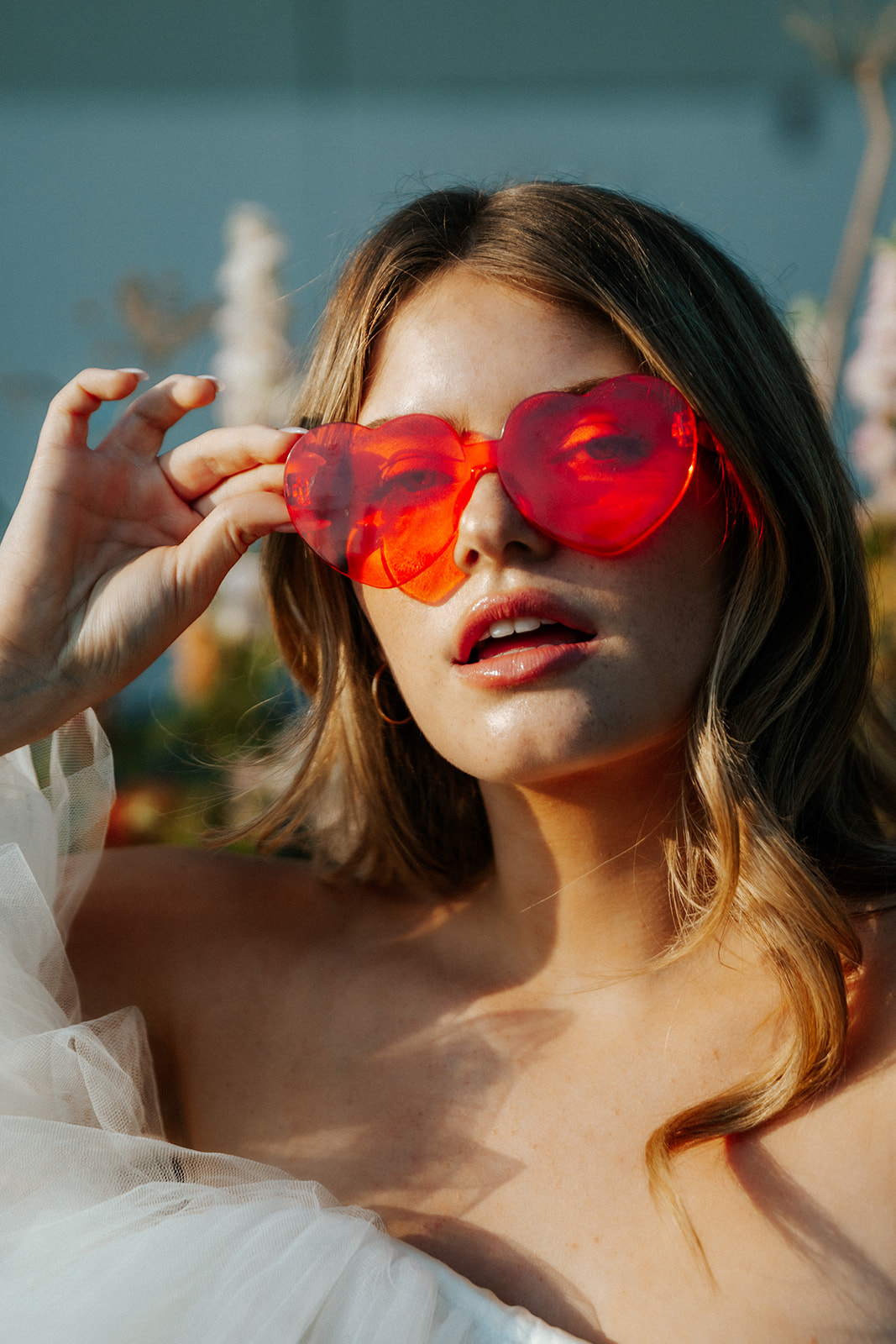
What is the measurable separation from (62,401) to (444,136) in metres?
3.38

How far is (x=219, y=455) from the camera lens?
6.18ft

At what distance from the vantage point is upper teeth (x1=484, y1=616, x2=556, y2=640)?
5.27 ft

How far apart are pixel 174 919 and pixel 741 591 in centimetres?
112

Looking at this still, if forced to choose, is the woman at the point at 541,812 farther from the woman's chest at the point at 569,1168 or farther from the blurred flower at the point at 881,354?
the blurred flower at the point at 881,354

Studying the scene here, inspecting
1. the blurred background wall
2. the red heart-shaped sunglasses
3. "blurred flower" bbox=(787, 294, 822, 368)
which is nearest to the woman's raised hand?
the red heart-shaped sunglasses

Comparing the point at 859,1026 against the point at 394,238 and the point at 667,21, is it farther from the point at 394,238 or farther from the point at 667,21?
the point at 667,21

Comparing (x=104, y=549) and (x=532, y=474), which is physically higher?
(x=532, y=474)

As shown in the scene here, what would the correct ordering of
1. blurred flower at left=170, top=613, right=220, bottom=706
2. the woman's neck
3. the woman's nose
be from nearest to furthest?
the woman's nose
the woman's neck
blurred flower at left=170, top=613, right=220, bottom=706

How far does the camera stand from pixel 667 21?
178 inches

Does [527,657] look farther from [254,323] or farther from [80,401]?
[254,323]

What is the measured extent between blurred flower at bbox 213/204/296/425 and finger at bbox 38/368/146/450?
5.24 ft

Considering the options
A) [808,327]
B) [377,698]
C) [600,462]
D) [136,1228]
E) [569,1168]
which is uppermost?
[808,327]

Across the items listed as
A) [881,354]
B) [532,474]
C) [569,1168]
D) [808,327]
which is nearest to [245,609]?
[808,327]

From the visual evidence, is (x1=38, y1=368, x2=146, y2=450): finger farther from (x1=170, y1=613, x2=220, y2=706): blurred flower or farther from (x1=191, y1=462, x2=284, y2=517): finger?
(x1=170, y1=613, x2=220, y2=706): blurred flower
